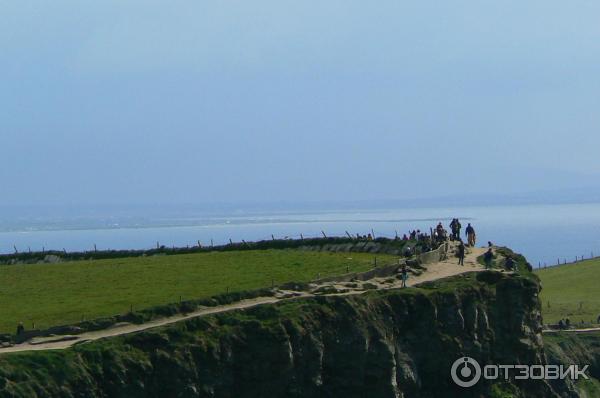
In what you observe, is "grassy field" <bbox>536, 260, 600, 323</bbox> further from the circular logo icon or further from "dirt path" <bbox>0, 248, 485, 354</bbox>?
the circular logo icon

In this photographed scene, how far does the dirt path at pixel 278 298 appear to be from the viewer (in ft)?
162

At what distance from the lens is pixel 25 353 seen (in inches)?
1815

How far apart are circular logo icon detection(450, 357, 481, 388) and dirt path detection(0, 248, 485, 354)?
5.89 m

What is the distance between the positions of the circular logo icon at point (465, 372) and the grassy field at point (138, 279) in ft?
32.9

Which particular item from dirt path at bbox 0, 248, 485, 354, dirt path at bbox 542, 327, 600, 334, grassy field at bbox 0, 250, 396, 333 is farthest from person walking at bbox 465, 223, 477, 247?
dirt path at bbox 542, 327, 600, 334

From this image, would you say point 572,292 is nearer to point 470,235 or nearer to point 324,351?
point 470,235

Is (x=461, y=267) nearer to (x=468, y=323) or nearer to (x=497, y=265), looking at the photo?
(x=497, y=265)

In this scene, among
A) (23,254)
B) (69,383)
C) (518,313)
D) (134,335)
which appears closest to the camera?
(69,383)

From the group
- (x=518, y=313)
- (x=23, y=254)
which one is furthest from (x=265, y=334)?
(x=23, y=254)

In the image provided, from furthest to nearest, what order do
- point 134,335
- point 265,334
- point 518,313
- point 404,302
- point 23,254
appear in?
point 23,254, point 518,313, point 404,302, point 265,334, point 134,335

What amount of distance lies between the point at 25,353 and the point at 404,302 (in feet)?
75.9

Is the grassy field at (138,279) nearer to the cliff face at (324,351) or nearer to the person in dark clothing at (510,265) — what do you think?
the cliff face at (324,351)

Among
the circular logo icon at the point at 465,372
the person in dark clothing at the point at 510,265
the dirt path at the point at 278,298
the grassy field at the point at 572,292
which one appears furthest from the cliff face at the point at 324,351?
the grassy field at the point at 572,292

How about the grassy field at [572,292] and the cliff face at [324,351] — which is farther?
the grassy field at [572,292]
